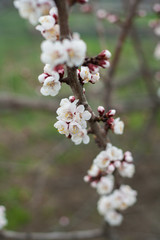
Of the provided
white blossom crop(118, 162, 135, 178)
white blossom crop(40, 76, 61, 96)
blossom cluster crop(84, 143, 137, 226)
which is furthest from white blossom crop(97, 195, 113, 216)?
white blossom crop(40, 76, 61, 96)

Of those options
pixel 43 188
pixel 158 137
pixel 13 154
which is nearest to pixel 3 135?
pixel 13 154

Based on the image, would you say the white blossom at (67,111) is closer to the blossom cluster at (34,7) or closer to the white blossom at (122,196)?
the blossom cluster at (34,7)

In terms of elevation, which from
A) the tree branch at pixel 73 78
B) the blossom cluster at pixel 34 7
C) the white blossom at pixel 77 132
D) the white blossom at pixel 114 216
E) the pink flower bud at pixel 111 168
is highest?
the blossom cluster at pixel 34 7

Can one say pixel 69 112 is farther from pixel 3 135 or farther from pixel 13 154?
pixel 3 135

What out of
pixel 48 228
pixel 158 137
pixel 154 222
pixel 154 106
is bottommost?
pixel 154 222

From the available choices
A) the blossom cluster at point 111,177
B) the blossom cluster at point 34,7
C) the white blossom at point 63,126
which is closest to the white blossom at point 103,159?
the blossom cluster at point 111,177

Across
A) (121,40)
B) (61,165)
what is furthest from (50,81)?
(61,165)
